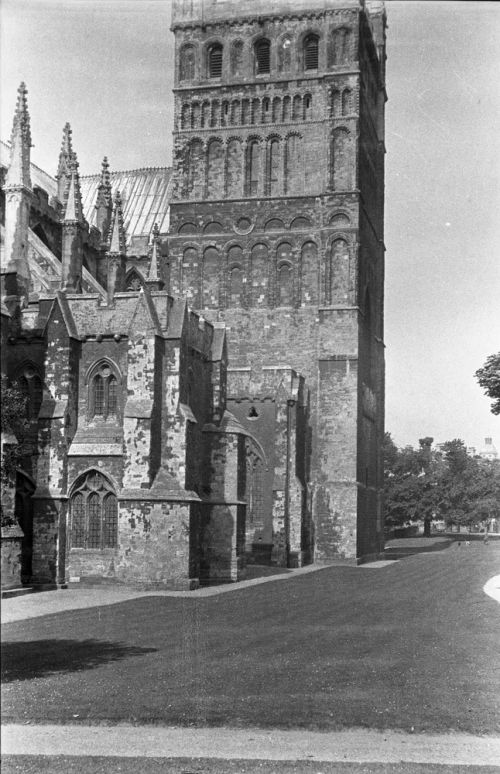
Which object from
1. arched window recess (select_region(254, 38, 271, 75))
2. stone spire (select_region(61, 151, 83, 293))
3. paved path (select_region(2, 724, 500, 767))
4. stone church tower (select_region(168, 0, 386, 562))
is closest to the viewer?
paved path (select_region(2, 724, 500, 767))

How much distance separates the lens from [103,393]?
32406 millimetres

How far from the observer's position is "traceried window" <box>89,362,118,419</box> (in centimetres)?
3225

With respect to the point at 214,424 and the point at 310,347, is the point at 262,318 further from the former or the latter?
the point at 214,424

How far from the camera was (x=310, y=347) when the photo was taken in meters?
49.3

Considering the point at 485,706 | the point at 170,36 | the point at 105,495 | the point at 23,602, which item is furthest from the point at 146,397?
the point at 485,706

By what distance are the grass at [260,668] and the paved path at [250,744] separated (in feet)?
0.88

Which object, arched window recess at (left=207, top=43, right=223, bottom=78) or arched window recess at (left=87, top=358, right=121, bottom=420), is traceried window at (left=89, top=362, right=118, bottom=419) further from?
arched window recess at (left=207, top=43, right=223, bottom=78)

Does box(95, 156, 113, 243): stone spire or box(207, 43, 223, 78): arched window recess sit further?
box(95, 156, 113, 243): stone spire

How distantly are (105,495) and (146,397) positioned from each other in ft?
11.7

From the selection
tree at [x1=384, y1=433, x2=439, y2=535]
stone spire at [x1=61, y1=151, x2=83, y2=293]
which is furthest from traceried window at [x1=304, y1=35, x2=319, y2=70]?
tree at [x1=384, y1=433, x2=439, y2=535]

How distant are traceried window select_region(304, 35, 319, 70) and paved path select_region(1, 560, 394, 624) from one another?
28.9 m

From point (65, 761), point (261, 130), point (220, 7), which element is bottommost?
point (65, 761)

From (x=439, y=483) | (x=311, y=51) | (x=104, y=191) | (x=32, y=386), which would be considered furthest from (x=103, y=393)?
(x=311, y=51)

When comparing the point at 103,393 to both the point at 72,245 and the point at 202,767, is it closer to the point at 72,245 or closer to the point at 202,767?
the point at 72,245
